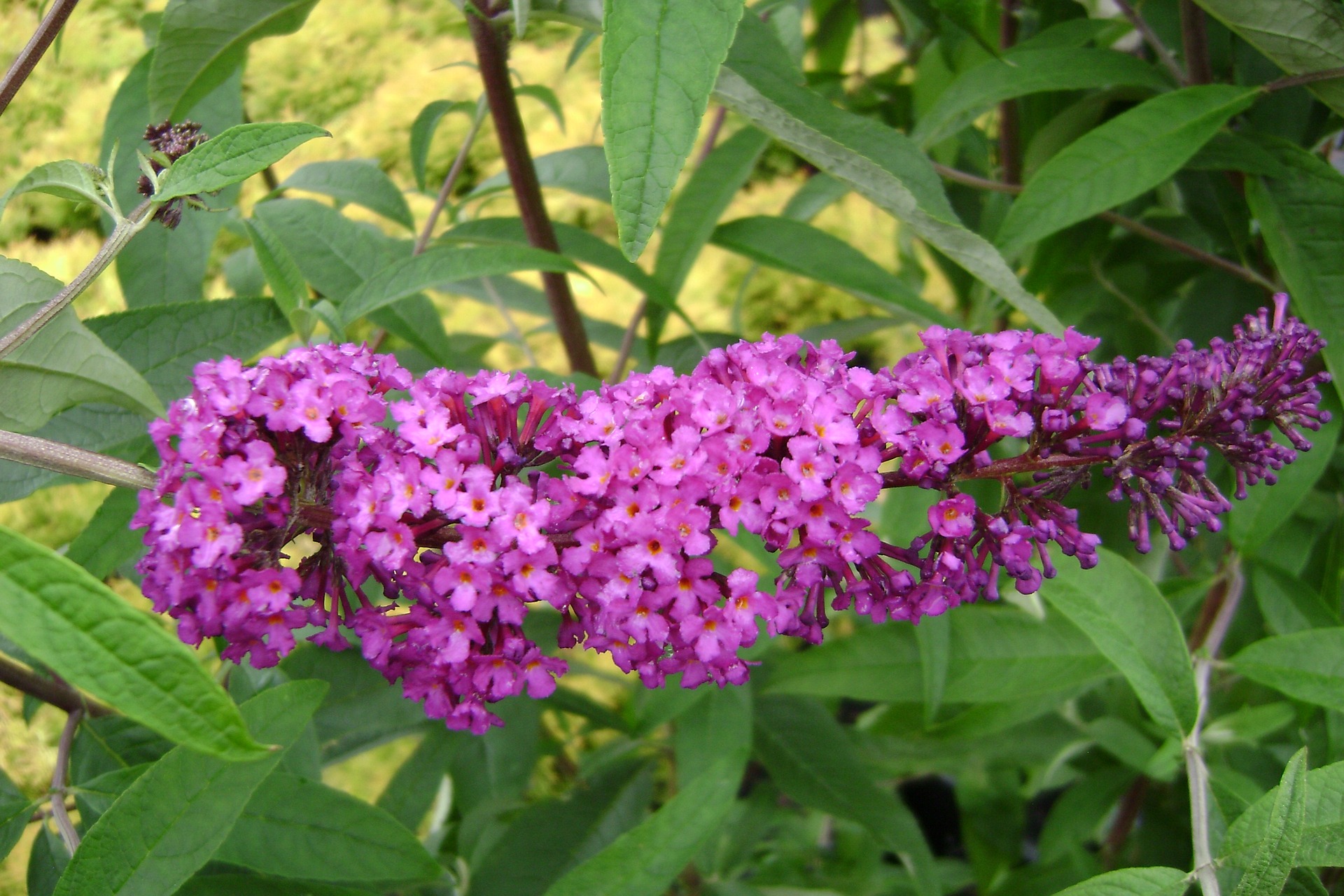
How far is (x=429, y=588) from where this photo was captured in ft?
2.26

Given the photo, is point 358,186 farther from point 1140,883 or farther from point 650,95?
point 1140,883

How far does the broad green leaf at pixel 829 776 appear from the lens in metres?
1.29

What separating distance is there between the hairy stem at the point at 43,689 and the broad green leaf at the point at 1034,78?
3.47 ft

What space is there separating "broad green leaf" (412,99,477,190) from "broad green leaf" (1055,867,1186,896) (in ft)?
3.50

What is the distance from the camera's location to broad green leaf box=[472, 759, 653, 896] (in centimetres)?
127

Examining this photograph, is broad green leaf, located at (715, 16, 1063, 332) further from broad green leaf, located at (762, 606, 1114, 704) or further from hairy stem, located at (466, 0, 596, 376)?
broad green leaf, located at (762, 606, 1114, 704)

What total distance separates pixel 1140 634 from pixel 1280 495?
32 centimetres

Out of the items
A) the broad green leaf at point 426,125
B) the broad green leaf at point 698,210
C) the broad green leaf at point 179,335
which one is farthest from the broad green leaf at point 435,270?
the broad green leaf at point 426,125

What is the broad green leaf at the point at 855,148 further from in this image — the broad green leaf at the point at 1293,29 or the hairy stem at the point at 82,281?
the hairy stem at the point at 82,281

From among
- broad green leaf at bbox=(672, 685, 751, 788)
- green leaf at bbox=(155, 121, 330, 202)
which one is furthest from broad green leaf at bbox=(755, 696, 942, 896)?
green leaf at bbox=(155, 121, 330, 202)

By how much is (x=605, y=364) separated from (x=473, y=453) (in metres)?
2.09

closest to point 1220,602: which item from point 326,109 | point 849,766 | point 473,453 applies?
point 849,766

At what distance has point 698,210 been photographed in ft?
3.70

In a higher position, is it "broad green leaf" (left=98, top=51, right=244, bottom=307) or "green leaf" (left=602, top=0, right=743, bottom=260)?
"green leaf" (left=602, top=0, right=743, bottom=260)
